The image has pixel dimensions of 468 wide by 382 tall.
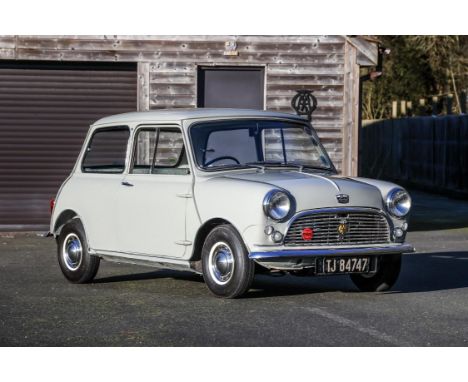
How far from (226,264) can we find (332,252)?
907 mm

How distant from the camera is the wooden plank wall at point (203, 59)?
739 inches

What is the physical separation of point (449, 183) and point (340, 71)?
1171cm

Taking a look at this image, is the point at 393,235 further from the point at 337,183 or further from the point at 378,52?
the point at 378,52

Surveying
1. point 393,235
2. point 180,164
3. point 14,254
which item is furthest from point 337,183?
point 14,254

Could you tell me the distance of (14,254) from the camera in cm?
1518

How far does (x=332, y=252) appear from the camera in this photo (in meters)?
9.92

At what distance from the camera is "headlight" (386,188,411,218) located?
10477mm

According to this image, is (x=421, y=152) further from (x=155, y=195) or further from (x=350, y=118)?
(x=155, y=195)

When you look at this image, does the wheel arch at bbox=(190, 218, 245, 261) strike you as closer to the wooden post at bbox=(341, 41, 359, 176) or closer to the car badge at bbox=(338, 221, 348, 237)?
the car badge at bbox=(338, 221, 348, 237)

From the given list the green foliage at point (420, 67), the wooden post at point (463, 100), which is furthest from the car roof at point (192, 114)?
the green foliage at point (420, 67)

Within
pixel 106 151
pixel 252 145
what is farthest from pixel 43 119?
pixel 252 145

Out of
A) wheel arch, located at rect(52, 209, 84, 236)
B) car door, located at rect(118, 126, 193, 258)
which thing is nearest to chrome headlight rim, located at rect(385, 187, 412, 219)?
car door, located at rect(118, 126, 193, 258)

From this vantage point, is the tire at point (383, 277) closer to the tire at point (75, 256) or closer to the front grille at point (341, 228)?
the front grille at point (341, 228)

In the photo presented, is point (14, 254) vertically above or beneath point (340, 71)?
beneath
